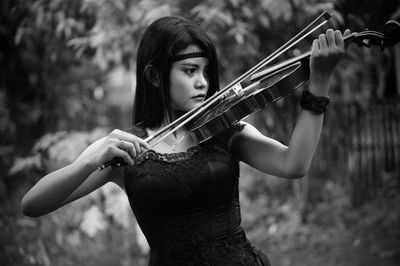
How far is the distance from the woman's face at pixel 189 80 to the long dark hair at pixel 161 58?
3 cm

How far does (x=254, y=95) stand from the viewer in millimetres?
1783

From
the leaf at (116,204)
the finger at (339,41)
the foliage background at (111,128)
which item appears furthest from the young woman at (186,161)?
the leaf at (116,204)

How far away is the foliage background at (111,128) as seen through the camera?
4160 millimetres

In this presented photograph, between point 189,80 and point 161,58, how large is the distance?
0.53 ft

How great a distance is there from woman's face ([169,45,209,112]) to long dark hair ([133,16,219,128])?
30 millimetres

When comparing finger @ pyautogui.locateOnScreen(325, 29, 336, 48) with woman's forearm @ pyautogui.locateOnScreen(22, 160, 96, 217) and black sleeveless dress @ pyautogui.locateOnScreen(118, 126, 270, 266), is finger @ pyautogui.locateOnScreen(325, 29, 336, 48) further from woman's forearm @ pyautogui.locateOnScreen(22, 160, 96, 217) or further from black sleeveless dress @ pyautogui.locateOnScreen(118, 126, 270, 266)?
woman's forearm @ pyautogui.locateOnScreen(22, 160, 96, 217)

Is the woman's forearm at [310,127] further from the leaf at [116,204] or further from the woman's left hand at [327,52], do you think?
the leaf at [116,204]

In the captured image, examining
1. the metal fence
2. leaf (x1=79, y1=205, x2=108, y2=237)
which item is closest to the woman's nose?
leaf (x1=79, y1=205, x2=108, y2=237)

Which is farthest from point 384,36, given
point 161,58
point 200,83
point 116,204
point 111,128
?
point 111,128

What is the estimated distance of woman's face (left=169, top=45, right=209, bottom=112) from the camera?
192 cm

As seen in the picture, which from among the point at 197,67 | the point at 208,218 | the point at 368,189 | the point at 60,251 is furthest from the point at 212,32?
the point at 368,189

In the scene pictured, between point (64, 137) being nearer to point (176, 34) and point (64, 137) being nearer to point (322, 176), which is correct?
point (176, 34)

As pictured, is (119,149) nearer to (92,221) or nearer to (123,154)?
(123,154)

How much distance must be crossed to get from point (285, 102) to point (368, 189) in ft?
5.75
